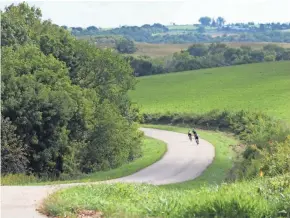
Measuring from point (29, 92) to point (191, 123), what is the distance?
102 ft

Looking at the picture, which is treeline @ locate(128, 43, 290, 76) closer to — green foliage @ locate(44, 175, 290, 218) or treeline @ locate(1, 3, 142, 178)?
treeline @ locate(1, 3, 142, 178)

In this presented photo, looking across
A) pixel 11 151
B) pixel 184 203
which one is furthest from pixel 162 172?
pixel 184 203

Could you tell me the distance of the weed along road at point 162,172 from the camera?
45.6ft

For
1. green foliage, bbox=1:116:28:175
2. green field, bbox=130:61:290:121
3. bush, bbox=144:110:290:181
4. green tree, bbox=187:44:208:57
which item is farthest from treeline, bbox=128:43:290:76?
green foliage, bbox=1:116:28:175

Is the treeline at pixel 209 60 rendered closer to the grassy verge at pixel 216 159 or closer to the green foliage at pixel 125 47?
the green foliage at pixel 125 47

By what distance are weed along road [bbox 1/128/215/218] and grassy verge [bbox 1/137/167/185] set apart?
54 cm

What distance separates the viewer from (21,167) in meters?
31.7

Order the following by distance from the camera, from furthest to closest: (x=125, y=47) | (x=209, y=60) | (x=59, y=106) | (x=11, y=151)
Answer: (x=125, y=47) < (x=209, y=60) < (x=59, y=106) < (x=11, y=151)

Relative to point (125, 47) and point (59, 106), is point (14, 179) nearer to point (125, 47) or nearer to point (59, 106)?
point (59, 106)

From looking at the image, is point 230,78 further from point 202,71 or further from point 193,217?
point 193,217

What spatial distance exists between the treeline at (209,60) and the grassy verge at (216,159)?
171ft

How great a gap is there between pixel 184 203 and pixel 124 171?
21138mm

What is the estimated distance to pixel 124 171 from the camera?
33031mm

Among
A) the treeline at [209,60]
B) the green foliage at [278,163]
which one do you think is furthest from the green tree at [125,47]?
the green foliage at [278,163]
